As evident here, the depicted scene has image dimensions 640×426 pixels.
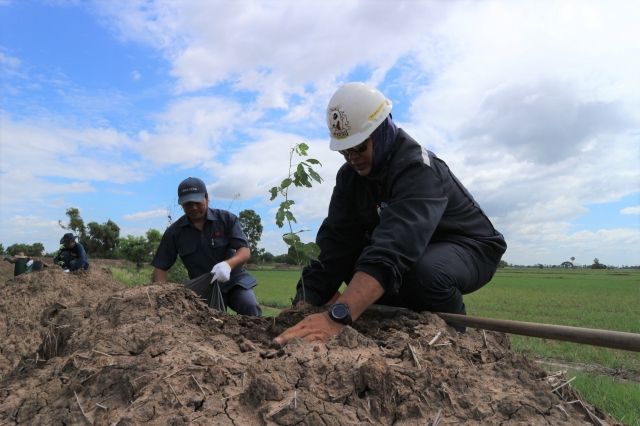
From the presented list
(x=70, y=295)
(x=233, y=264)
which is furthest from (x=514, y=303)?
(x=233, y=264)

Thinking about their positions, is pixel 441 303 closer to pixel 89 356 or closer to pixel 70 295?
pixel 89 356

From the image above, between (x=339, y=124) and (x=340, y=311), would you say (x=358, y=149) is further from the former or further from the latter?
(x=340, y=311)

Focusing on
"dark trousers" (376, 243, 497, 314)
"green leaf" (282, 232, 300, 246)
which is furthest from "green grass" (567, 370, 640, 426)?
"green leaf" (282, 232, 300, 246)

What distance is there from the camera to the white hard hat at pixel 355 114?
3203 mm

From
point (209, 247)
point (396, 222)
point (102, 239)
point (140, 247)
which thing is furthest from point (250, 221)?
A: point (102, 239)

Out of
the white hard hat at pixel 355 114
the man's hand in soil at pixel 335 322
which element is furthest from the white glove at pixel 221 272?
the man's hand in soil at pixel 335 322

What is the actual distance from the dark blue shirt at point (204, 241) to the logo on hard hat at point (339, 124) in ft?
10.3

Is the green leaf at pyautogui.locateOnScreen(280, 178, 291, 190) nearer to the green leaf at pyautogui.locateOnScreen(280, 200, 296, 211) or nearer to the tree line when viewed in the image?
the green leaf at pyautogui.locateOnScreen(280, 200, 296, 211)

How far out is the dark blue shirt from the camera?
613cm

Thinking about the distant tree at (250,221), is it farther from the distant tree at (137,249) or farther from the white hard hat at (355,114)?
the distant tree at (137,249)

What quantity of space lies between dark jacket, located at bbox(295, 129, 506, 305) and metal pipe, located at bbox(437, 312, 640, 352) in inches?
18.1

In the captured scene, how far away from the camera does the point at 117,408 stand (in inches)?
76.7

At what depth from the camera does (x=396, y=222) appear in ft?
9.38

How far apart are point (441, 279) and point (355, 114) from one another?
1.08 metres
